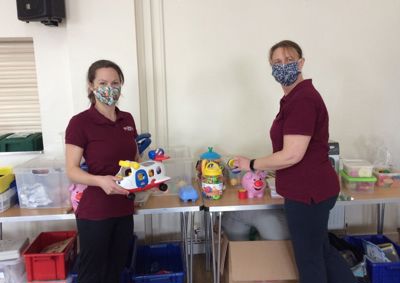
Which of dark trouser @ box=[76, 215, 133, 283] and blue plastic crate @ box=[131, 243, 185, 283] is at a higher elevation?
dark trouser @ box=[76, 215, 133, 283]

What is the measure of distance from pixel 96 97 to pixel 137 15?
4.03 ft

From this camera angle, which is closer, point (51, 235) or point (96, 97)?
point (96, 97)

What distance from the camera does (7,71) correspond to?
110 inches

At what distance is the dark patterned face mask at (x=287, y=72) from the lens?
1694mm

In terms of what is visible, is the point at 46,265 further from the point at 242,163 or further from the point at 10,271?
the point at 242,163

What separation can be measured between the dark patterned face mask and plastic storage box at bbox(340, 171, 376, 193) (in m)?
0.98

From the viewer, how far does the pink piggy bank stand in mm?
2203

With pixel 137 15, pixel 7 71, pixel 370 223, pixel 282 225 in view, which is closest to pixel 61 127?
pixel 7 71

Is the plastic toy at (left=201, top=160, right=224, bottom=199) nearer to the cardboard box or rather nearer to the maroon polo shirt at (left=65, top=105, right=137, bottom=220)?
the cardboard box

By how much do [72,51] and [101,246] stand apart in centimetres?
150

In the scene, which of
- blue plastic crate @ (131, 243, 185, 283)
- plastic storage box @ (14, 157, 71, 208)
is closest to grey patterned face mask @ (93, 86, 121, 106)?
plastic storage box @ (14, 157, 71, 208)

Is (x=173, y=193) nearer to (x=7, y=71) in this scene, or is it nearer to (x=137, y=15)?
(x=137, y=15)

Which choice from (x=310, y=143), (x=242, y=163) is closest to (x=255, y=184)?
(x=242, y=163)

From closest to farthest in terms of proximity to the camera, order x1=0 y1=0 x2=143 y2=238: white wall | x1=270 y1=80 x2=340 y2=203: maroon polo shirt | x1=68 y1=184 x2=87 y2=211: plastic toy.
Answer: x1=270 y1=80 x2=340 y2=203: maroon polo shirt
x1=68 y1=184 x2=87 y2=211: plastic toy
x1=0 y1=0 x2=143 y2=238: white wall
